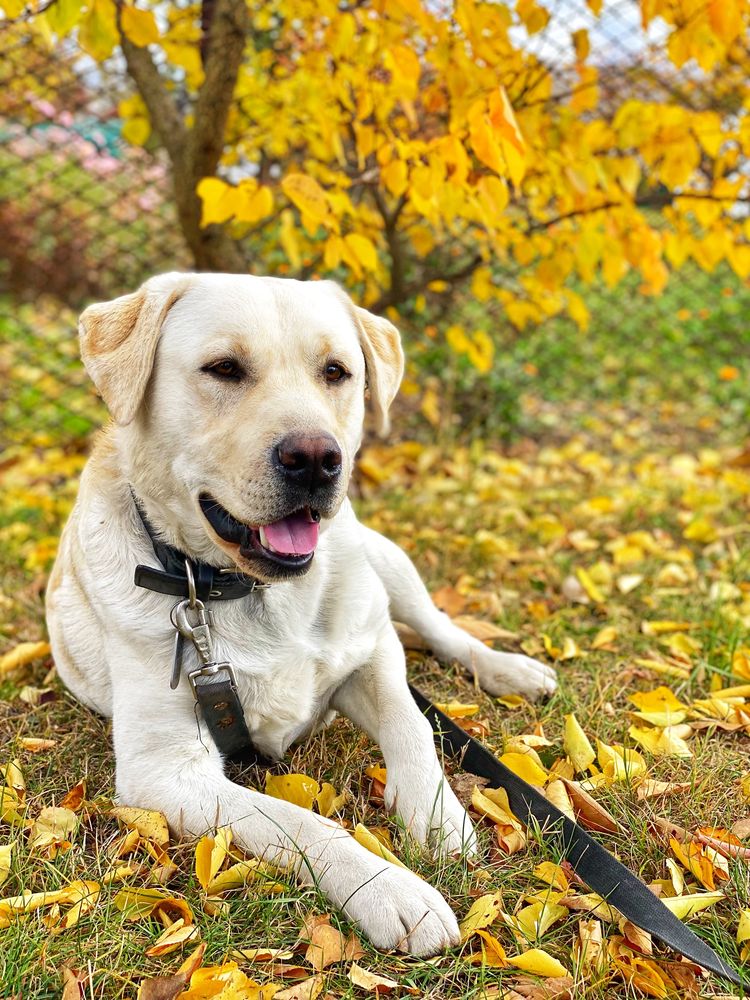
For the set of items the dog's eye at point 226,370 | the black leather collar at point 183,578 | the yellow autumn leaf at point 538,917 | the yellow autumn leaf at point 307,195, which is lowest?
the yellow autumn leaf at point 538,917

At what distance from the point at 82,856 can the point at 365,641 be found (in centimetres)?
85

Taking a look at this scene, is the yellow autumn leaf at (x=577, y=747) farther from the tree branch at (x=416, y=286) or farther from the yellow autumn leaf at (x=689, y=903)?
the tree branch at (x=416, y=286)

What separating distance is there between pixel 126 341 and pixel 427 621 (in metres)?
1.32

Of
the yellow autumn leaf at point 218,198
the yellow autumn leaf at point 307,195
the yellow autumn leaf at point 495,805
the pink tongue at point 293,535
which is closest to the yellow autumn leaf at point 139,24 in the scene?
the yellow autumn leaf at point 218,198

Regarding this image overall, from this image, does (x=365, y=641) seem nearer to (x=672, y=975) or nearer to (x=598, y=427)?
(x=672, y=975)

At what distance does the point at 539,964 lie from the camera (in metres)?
1.59

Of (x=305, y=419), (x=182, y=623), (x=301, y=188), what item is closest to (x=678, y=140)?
(x=301, y=188)

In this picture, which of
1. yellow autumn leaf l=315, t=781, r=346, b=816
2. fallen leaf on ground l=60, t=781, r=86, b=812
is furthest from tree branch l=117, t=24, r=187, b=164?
yellow autumn leaf l=315, t=781, r=346, b=816

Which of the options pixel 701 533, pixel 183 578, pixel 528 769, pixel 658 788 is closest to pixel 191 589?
pixel 183 578

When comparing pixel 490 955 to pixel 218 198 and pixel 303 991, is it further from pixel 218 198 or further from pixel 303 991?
pixel 218 198

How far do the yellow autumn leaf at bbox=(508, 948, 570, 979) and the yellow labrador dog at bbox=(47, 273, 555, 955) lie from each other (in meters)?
0.16

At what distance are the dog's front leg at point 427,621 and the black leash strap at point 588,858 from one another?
41cm

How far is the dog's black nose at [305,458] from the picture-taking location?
1.87 metres

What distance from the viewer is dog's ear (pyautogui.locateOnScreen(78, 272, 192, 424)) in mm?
2051
